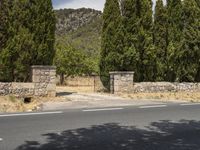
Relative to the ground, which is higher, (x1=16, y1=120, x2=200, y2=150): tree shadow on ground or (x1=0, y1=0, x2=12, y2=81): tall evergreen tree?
(x1=0, y1=0, x2=12, y2=81): tall evergreen tree

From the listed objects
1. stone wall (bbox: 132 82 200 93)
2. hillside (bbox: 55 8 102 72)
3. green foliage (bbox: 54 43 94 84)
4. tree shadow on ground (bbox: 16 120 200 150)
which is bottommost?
tree shadow on ground (bbox: 16 120 200 150)

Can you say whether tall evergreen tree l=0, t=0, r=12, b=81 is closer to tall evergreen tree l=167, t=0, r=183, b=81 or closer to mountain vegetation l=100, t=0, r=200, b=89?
mountain vegetation l=100, t=0, r=200, b=89

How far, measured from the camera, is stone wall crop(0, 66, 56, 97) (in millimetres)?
17328

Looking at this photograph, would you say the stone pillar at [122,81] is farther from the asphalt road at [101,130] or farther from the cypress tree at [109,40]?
the asphalt road at [101,130]

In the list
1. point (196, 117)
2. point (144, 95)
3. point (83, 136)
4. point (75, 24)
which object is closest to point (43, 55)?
point (144, 95)

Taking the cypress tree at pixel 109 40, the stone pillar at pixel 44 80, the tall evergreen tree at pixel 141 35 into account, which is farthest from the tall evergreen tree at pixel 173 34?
the stone pillar at pixel 44 80

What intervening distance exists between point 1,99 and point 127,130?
7.88m

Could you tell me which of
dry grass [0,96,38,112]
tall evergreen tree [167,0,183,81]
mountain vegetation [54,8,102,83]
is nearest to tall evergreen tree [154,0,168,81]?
tall evergreen tree [167,0,183,81]

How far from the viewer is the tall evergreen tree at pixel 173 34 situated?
24141 millimetres

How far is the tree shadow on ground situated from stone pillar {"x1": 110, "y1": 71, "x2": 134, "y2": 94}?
32.4 feet

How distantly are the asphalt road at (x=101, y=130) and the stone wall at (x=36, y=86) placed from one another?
480cm

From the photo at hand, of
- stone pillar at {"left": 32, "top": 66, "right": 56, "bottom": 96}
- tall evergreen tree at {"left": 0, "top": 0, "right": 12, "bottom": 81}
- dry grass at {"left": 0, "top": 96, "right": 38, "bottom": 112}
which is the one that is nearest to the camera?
dry grass at {"left": 0, "top": 96, "right": 38, "bottom": 112}

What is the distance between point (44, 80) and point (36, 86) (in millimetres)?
494

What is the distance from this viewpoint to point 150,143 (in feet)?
27.3
